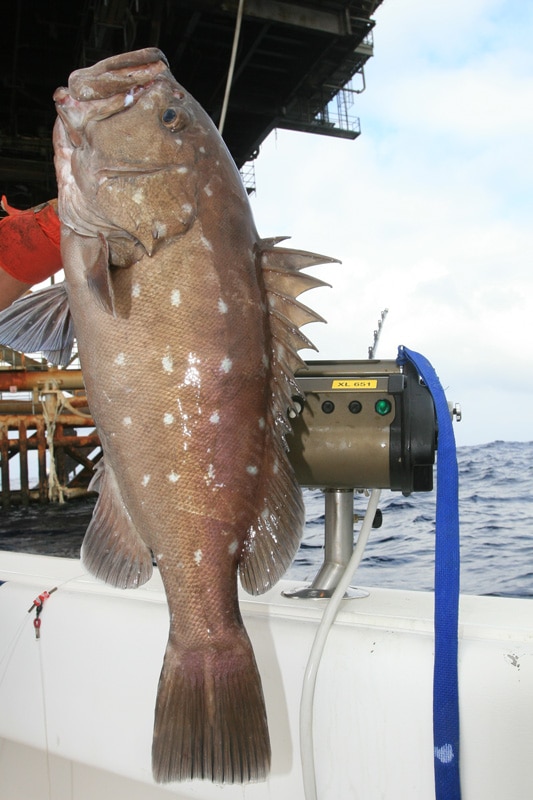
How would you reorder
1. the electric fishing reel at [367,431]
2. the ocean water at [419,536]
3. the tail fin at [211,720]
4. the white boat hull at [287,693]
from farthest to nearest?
the ocean water at [419,536], the electric fishing reel at [367,431], the white boat hull at [287,693], the tail fin at [211,720]

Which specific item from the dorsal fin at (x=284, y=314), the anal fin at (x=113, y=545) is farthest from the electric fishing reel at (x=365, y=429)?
the anal fin at (x=113, y=545)

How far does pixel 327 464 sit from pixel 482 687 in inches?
32.6

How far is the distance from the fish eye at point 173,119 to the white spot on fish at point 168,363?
590 mm

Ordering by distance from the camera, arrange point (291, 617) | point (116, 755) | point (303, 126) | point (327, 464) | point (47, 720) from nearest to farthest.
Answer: point (327, 464)
point (291, 617)
point (116, 755)
point (47, 720)
point (303, 126)

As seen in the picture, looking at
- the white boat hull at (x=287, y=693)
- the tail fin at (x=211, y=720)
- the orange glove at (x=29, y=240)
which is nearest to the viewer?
the tail fin at (x=211, y=720)

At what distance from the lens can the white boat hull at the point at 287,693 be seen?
6.43ft

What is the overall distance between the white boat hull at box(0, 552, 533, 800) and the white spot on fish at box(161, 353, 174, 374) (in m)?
1.21

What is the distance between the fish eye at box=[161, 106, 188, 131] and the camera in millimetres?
1612

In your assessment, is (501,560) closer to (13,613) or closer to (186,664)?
(13,613)

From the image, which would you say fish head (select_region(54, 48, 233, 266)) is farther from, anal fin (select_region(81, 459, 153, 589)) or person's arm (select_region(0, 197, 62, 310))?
anal fin (select_region(81, 459, 153, 589))

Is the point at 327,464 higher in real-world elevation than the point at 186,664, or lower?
higher

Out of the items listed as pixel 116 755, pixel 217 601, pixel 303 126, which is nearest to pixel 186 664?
pixel 217 601

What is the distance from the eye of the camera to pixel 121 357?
4.99ft

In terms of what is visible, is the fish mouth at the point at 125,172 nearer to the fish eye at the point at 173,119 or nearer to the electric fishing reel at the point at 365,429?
the fish eye at the point at 173,119
